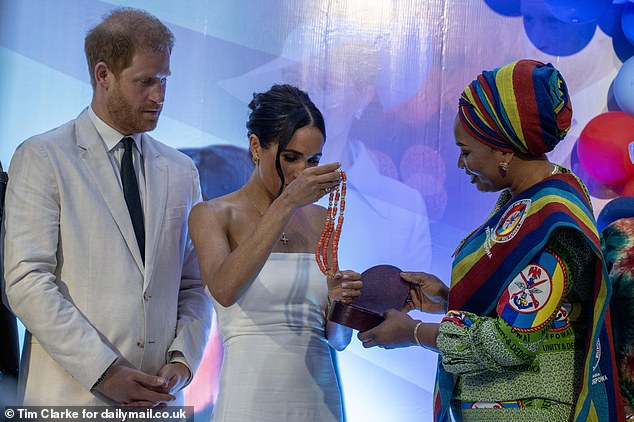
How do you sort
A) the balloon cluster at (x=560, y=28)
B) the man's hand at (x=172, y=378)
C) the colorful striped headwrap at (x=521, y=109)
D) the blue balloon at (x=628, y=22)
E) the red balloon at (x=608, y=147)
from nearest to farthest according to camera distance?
the colorful striped headwrap at (x=521, y=109)
the man's hand at (x=172, y=378)
the red balloon at (x=608, y=147)
the blue balloon at (x=628, y=22)
the balloon cluster at (x=560, y=28)

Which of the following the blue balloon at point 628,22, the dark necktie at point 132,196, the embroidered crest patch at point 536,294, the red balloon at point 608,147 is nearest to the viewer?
the embroidered crest patch at point 536,294

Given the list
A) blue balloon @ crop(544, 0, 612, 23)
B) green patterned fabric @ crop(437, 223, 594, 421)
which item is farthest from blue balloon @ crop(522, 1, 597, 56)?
green patterned fabric @ crop(437, 223, 594, 421)

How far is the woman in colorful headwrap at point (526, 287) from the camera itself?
6.53ft

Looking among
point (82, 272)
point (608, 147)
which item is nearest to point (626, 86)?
point (608, 147)

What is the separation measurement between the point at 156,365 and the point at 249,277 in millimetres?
561

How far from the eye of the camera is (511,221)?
2.11 m

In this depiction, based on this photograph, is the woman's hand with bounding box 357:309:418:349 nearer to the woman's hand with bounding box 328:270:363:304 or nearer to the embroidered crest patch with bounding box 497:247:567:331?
the woman's hand with bounding box 328:270:363:304

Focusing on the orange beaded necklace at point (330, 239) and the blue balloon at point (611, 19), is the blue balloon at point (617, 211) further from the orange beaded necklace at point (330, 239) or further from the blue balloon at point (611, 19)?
the blue balloon at point (611, 19)

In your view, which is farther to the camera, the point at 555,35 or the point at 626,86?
the point at 555,35

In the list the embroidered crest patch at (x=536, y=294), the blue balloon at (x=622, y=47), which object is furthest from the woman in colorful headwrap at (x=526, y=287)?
the blue balloon at (x=622, y=47)

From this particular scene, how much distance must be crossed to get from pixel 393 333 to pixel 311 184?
51cm

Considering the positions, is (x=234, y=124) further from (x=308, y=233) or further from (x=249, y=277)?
(x=249, y=277)

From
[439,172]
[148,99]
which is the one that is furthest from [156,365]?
[439,172]

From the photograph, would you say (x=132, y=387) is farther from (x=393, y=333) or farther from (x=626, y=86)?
(x=626, y=86)
